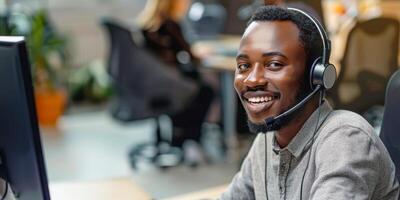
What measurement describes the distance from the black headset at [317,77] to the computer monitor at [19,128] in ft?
1.37

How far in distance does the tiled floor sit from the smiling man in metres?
2.02

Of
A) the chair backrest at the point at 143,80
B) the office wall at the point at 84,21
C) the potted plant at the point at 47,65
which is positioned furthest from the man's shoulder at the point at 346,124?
the office wall at the point at 84,21

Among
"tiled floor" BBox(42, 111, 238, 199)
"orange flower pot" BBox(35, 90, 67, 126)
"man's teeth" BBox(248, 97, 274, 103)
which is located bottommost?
"tiled floor" BBox(42, 111, 238, 199)

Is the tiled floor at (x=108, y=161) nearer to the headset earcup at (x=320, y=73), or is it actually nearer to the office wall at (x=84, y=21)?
the office wall at (x=84, y=21)

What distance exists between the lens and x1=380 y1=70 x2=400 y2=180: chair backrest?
1175 millimetres

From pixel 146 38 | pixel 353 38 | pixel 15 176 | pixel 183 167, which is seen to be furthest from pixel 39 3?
pixel 15 176

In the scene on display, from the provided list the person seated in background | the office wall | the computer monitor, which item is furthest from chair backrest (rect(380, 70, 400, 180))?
the office wall

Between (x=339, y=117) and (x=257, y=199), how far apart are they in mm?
277

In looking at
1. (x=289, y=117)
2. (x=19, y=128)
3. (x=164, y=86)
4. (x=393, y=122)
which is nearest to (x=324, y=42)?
(x=289, y=117)

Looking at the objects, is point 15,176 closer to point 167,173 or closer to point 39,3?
point 167,173

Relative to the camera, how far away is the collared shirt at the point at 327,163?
0.90 meters

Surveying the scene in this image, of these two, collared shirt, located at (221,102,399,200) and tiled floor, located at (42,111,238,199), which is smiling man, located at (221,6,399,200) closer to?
collared shirt, located at (221,102,399,200)

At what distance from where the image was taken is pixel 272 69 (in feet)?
→ 3.21

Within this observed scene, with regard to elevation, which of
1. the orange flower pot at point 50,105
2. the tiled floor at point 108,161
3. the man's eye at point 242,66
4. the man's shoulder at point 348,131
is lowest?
the tiled floor at point 108,161
